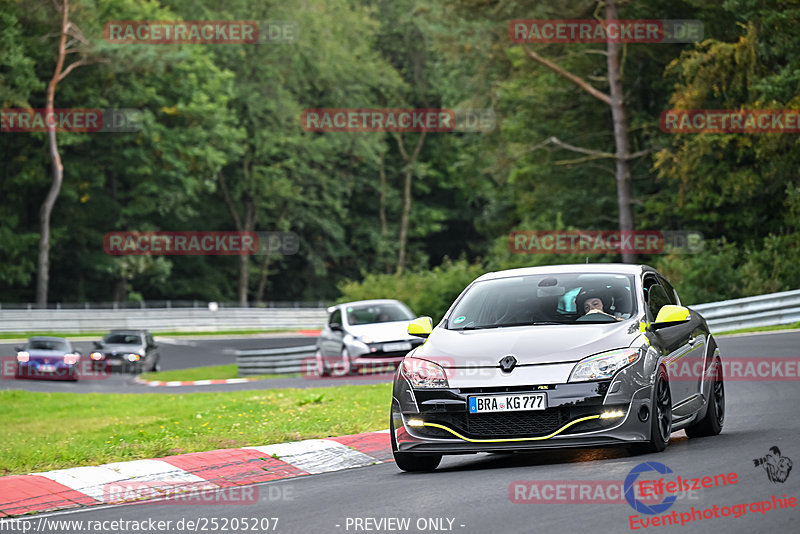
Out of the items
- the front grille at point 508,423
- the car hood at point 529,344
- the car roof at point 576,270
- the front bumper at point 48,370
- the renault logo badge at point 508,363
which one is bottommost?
the front bumper at point 48,370

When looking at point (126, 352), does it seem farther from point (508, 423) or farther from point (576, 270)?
point (508, 423)

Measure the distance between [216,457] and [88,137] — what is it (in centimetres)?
5850

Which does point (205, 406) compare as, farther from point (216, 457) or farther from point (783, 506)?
point (783, 506)

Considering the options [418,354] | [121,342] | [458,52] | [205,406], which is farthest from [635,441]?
[458,52]

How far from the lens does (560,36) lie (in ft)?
146

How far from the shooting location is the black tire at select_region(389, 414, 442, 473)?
966 centimetres

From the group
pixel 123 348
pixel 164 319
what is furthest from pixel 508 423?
pixel 164 319

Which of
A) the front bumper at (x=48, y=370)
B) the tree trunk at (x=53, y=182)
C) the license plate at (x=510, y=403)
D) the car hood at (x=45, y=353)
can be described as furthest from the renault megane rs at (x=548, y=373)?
the tree trunk at (x=53, y=182)

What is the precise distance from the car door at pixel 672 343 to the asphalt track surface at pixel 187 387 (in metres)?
12.8

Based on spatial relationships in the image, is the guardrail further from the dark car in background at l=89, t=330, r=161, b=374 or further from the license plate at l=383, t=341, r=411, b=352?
the dark car in background at l=89, t=330, r=161, b=374

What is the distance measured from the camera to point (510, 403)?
9.01m

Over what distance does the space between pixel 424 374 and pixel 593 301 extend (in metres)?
1.66

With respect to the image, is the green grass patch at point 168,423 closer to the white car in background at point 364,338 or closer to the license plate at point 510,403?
the license plate at point 510,403

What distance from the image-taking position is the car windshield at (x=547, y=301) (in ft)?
33.0
